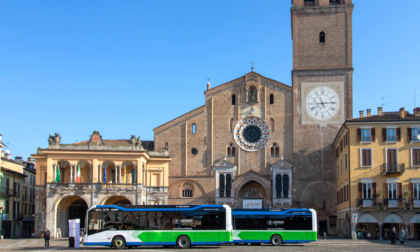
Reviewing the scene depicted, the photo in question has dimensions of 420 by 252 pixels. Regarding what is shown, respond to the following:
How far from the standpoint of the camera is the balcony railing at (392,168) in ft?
150

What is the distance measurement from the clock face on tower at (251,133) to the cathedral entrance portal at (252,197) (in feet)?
12.5

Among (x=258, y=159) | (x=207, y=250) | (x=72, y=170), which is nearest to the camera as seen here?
(x=207, y=250)

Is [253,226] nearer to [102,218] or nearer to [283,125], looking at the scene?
[102,218]

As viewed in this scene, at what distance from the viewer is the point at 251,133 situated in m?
57.5

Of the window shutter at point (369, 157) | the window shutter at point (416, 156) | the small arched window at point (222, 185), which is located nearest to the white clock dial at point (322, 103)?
the window shutter at point (369, 157)

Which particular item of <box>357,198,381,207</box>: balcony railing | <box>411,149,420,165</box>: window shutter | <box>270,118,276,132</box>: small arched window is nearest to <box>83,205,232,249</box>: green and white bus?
<box>357,198,381,207</box>: balcony railing

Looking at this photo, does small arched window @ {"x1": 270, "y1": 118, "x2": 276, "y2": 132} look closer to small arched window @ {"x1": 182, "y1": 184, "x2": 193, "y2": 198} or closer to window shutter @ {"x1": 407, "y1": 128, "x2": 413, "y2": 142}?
small arched window @ {"x1": 182, "y1": 184, "x2": 193, "y2": 198}

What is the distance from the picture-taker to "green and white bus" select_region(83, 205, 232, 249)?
34531mm

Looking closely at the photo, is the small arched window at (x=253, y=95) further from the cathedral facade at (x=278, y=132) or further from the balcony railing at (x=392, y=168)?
the balcony railing at (x=392, y=168)

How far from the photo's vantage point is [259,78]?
57875 millimetres

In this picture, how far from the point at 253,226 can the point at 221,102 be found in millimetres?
22371

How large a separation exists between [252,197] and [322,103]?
11815mm

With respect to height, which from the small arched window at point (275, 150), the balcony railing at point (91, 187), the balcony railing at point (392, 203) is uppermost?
the small arched window at point (275, 150)

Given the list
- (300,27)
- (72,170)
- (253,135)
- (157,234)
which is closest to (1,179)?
(72,170)
